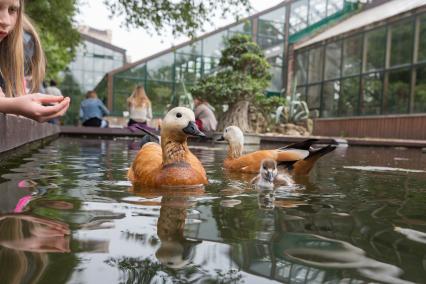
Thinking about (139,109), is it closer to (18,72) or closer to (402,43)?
(18,72)

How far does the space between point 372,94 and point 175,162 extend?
17.5 meters

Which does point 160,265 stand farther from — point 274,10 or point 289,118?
point 274,10

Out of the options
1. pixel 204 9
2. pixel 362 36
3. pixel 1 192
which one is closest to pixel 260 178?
pixel 1 192

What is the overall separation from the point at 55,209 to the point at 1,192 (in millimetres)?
733

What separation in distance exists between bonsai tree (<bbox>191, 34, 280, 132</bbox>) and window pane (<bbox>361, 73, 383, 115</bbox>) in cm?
383

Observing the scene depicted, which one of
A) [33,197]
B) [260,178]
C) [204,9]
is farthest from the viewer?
[204,9]

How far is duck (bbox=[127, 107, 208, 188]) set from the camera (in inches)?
136

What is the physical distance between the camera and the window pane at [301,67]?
25.2 meters

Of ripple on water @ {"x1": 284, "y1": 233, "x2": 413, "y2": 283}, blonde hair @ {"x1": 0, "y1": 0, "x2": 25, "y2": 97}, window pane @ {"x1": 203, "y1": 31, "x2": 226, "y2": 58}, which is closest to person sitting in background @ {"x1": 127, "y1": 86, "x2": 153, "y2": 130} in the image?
blonde hair @ {"x1": 0, "y1": 0, "x2": 25, "y2": 97}

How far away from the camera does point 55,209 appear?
2492mm

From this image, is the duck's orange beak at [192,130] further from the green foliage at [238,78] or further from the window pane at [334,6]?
the window pane at [334,6]

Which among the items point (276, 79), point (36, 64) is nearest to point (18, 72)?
point (36, 64)

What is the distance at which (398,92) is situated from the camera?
17.9 m

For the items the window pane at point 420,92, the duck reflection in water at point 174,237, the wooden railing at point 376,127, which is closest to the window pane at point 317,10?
the wooden railing at point 376,127
